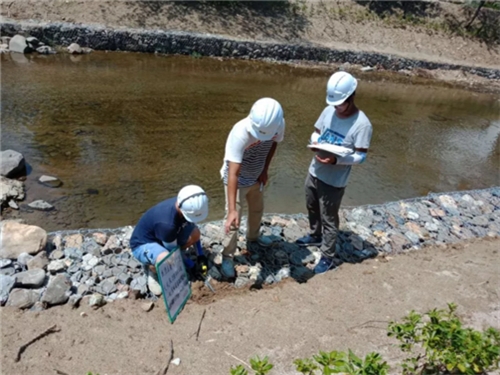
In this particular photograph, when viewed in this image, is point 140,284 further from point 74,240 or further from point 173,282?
point 74,240

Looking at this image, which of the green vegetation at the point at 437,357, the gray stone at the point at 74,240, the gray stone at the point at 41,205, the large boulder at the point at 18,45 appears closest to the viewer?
the green vegetation at the point at 437,357

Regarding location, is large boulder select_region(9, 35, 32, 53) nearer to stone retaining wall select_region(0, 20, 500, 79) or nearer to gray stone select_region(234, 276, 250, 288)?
stone retaining wall select_region(0, 20, 500, 79)

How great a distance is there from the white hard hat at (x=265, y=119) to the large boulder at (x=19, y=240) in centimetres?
230

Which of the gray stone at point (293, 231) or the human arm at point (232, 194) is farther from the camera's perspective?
the gray stone at point (293, 231)

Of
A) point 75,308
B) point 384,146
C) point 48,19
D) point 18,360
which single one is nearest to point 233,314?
point 75,308

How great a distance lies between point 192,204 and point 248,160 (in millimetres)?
613

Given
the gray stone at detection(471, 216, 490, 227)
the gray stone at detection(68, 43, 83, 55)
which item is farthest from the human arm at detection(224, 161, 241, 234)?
the gray stone at detection(68, 43, 83, 55)

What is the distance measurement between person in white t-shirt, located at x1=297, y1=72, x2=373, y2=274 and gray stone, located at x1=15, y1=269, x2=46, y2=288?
2536mm

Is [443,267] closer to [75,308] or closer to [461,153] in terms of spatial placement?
[75,308]

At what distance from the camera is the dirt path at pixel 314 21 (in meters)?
13.3

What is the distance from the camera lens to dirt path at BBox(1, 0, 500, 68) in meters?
13.3

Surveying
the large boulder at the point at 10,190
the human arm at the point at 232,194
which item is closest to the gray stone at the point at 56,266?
the human arm at the point at 232,194

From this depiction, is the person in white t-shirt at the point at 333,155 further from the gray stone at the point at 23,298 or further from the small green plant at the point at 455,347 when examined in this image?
the gray stone at the point at 23,298

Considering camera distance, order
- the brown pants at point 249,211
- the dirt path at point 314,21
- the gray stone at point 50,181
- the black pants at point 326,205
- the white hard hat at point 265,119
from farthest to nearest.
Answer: the dirt path at point 314,21
the gray stone at point 50,181
the black pants at point 326,205
the brown pants at point 249,211
the white hard hat at point 265,119
